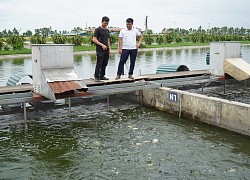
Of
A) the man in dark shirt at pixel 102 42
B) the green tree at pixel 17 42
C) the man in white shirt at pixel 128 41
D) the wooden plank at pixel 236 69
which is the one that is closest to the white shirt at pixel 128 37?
the man in white shirt at pixel 128 41

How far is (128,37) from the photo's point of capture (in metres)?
11.0

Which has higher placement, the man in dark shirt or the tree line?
the tree line

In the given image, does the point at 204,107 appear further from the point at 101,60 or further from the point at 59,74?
the point at 59,74

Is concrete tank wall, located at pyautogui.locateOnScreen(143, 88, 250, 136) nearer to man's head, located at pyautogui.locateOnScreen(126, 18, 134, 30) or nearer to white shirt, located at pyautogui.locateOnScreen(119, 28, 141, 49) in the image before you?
white shirt, located at pyautogui.locateOnScreen(119, 28, 141, 49)

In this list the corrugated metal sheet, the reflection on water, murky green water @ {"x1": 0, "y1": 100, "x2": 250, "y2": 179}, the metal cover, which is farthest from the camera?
the reflection on water

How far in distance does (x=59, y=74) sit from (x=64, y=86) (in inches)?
20.9

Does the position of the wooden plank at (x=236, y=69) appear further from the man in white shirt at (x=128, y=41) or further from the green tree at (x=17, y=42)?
the green tree at (x=17, y=42)

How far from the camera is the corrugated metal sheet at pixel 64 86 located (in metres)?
8.74

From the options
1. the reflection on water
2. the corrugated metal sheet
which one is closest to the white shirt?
the corrugated metal sheet

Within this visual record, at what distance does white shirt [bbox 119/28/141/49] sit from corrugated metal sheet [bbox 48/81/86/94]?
8.41 ft

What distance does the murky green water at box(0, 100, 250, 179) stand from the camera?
6469 mm

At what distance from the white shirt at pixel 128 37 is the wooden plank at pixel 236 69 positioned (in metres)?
3.98

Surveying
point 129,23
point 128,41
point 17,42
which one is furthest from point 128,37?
point 17,42

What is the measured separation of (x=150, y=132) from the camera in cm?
885
